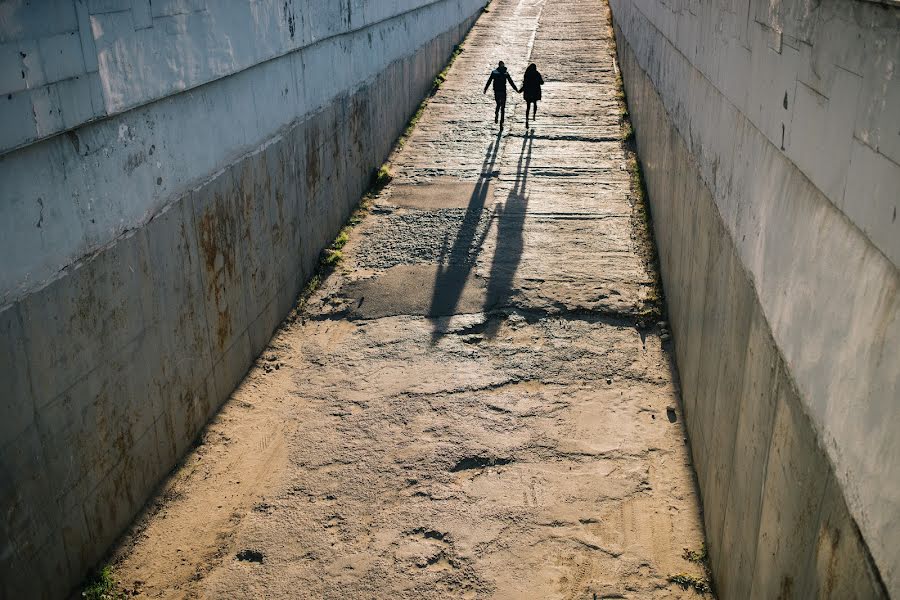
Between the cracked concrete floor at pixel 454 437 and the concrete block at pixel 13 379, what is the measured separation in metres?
1.53

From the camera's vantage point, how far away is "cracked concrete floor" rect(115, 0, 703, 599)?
5699 millimetres

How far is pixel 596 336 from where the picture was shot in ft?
29.0

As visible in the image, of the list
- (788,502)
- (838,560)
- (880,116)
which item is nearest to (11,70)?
(880,116)

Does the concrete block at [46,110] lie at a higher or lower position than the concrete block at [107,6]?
lower

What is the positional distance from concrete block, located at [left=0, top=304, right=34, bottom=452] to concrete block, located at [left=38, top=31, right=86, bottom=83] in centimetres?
139

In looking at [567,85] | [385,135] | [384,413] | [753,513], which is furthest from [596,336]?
[567,85]

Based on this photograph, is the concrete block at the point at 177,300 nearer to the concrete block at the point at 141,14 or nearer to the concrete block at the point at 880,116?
the concrete block at the point at 141,14

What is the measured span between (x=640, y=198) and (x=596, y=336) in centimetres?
438

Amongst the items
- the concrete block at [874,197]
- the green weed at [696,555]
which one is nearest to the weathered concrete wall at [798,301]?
the concrete block at [874,197]

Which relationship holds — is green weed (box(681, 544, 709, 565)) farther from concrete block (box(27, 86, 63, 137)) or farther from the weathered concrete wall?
concrete block (box(27, 86, 63, 137))

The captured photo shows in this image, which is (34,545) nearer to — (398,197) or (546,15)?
(398,197)

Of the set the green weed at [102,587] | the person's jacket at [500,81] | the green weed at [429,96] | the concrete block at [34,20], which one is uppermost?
the concrete block at [34,20]

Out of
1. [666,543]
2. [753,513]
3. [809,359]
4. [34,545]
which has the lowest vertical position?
[666,543]

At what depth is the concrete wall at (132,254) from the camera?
469 cm
